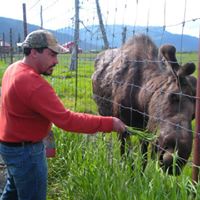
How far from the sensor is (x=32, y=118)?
4.16m

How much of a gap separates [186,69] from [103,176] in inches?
54.7

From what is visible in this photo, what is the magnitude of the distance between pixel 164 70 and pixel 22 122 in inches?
93.5

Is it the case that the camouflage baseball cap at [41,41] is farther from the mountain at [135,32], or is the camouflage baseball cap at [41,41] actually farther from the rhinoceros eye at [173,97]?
the rhinoceros eye at [173,97]

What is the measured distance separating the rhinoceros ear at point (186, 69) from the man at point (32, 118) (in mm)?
1043

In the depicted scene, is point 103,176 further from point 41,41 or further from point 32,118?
point 41,41

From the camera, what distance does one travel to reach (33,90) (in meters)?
3.91

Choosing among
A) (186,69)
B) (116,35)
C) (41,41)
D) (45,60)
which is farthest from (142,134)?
(116,35)

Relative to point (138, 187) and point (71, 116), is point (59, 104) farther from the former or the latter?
point (138, 187)

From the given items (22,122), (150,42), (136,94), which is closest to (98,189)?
(22,122)

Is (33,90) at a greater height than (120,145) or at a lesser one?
greater

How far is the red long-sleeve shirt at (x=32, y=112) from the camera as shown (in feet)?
12.9

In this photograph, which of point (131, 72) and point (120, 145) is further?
point (131, 72)

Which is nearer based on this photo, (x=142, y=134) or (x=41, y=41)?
(x=41, y=41)

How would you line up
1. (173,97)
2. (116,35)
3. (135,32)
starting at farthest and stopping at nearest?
(116,35) < (135,32) < (173,97)
